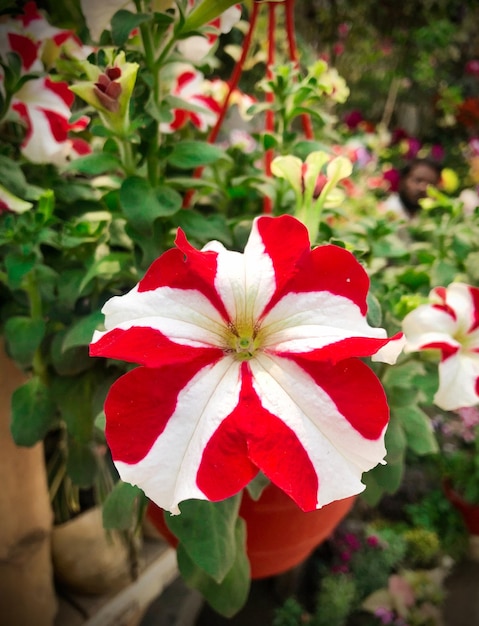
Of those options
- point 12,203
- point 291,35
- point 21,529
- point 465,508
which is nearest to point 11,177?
point 12,203

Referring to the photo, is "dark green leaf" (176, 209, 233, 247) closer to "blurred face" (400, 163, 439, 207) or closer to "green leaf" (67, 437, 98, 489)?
"green leaf" (67, 437, 98, 489)

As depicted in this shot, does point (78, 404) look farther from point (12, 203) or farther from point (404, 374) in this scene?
point (404, 374)

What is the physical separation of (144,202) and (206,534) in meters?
0.25

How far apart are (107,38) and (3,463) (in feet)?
1.66

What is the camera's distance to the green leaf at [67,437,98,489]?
586 mm

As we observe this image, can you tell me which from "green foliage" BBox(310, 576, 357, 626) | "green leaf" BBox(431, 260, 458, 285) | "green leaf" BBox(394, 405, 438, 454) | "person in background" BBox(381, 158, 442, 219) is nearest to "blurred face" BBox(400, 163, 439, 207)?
"person in background" BBox(381, 158, 442, 219)

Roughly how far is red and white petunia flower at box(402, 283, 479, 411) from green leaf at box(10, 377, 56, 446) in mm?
326

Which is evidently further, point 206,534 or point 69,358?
point 69,358

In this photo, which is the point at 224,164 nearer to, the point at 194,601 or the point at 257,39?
the point at 257,39

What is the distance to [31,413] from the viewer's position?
1.75ft

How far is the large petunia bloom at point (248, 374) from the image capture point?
0.30 m

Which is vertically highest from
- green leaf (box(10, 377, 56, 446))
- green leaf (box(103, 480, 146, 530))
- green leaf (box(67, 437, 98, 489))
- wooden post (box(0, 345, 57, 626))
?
green leaf (box(10, 377, 56, 446))

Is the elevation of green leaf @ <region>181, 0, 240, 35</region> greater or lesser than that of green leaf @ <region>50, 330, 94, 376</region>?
greater

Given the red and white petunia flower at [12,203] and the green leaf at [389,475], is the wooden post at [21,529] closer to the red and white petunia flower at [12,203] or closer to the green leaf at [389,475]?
the red and white petunia flower at [12,203]
